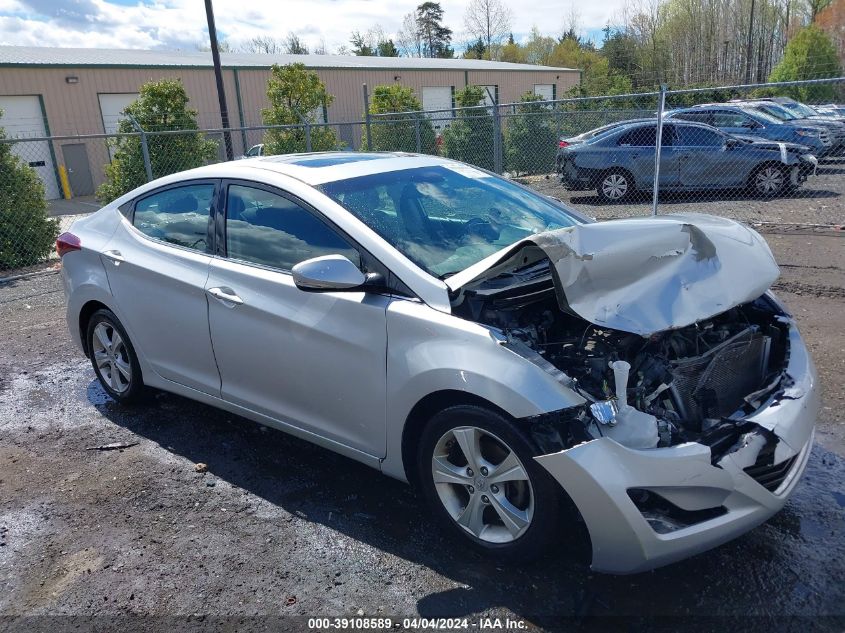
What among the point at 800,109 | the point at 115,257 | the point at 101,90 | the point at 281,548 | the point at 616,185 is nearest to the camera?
the point at 281,548

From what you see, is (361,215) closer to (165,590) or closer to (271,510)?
(271,510)

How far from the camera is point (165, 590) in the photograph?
2.90m

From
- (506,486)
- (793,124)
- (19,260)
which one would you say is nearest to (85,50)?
(19,260)

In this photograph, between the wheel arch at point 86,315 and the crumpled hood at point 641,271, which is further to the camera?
the wheel arch at point 86,315

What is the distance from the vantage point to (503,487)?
2.82 m

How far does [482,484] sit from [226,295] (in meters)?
1.73

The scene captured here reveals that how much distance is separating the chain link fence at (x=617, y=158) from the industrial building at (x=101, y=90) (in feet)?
20.7

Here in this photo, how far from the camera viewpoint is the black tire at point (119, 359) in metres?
4.53

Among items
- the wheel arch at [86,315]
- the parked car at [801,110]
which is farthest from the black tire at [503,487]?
the parked car at [801,110]

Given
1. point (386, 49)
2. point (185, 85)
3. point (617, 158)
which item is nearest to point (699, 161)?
point (617, 158)

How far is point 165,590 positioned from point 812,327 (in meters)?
5.25

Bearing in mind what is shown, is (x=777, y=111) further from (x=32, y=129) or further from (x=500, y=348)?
(x=32, y=129)

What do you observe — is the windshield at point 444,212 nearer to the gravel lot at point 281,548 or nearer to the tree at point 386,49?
the gravel lot at point 281,548

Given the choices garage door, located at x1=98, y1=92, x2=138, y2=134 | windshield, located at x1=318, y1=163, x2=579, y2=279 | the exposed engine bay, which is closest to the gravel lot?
the exposed engine bay
